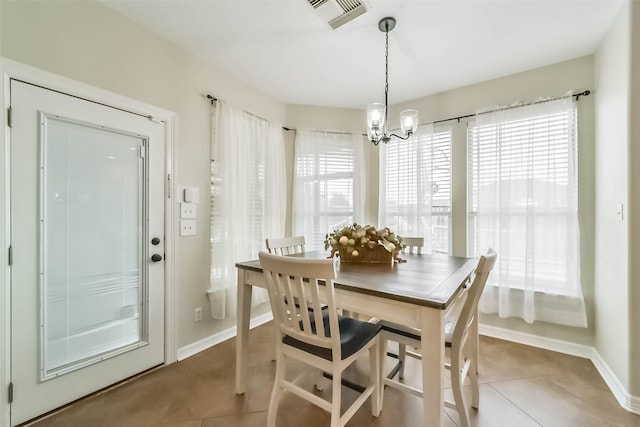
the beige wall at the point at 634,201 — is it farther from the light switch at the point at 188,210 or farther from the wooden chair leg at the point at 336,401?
the light switch at the point at 188,210

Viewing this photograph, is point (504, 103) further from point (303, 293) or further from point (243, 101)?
point (303, 293)

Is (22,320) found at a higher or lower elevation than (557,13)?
lower

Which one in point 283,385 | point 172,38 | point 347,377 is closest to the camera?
point 283,385

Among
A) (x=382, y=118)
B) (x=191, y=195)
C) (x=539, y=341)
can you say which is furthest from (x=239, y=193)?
(x=539, y=341)

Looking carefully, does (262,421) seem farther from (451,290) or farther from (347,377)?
(451,290)

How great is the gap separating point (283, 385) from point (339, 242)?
94 cm

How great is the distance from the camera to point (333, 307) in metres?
1.17

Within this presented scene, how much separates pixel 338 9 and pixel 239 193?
1.75m

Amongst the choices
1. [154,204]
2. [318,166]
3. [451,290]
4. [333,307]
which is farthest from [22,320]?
[318,166]

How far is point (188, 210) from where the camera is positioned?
2.30 meters

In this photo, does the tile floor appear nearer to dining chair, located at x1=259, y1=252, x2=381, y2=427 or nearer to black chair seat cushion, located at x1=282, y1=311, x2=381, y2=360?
dining chair, located at x1=259, y1=252, x2=381, y2=427

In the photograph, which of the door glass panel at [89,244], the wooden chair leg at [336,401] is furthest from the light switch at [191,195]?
the wooden chair leg at [336,401]

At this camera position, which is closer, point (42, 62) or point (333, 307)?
point (333, 307)

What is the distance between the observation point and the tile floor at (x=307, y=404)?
155 cm
